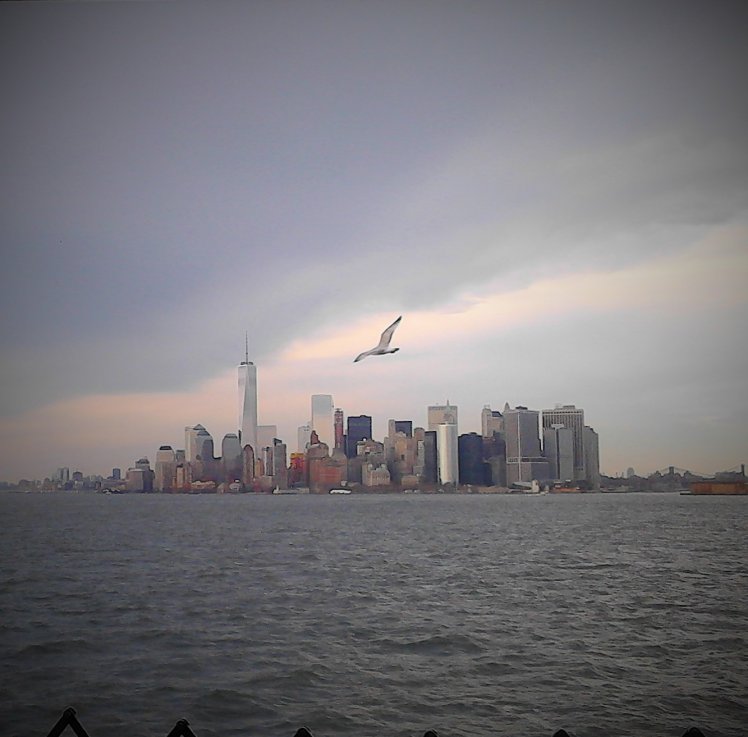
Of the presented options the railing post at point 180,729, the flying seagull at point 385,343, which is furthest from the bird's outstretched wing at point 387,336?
the railing post at point 180,729

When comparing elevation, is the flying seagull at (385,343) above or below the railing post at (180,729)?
above

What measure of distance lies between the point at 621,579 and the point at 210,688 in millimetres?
22499

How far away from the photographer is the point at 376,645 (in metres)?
19.4

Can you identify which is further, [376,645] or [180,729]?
[376,645]

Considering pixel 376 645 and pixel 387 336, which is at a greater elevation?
pixel 387 336

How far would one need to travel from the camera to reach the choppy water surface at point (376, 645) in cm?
1406

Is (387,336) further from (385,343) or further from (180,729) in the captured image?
(180,729)

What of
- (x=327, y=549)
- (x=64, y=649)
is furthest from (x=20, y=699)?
(x=327, y=549)

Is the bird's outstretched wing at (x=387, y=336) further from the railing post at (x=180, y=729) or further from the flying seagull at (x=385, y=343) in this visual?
the railing post at (x=180, y=729)

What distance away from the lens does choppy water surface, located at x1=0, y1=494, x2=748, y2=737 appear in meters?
14.1

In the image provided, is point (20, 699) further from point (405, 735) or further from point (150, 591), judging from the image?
point (150, 591)

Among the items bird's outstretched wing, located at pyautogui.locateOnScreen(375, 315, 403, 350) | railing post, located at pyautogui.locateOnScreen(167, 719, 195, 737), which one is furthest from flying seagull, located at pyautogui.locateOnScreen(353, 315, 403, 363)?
railing post, located at pyautogui.locateOnScreen(167, 719, 195, 737)

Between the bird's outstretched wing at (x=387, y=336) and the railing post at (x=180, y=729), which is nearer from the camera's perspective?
the railing post at (x=180, y=729)

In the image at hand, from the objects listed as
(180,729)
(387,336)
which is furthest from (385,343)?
(180,729)
